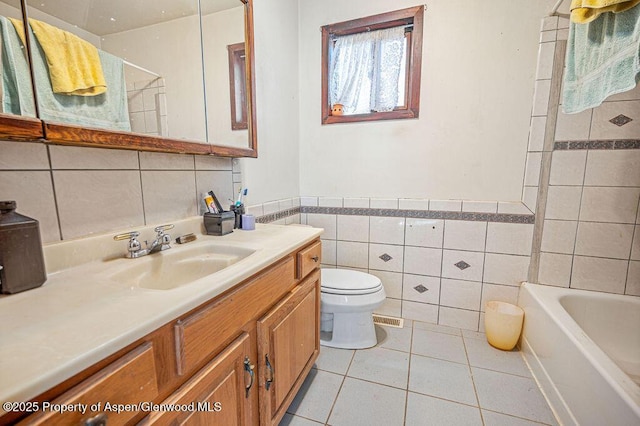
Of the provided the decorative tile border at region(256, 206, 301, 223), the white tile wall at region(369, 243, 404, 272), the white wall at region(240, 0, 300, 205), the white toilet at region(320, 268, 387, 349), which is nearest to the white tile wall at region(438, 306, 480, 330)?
the white tile wall at region(369, 243, 404, 272)

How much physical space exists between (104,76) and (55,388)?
0.84 meters

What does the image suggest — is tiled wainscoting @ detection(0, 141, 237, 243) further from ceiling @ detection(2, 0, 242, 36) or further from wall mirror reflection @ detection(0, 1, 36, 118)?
ceiling @ detection(2, 0, 242, 36)

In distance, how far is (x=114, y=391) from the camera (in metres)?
0.45

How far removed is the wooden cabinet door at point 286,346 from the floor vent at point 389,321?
2.34 feet

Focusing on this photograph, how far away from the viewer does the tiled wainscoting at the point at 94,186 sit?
27.9 inches

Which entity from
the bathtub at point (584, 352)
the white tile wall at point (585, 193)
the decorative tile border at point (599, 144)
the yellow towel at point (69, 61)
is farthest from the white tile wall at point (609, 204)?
the yellow towel at point (69, 61)

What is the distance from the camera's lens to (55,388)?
38cm

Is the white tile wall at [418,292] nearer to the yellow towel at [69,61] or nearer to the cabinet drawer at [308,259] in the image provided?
the cabinet drawer at [308,259]

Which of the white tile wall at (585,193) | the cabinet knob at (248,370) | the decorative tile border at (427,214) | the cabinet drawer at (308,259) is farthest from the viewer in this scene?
the decorative tile border at (427,214)

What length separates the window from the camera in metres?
1.75

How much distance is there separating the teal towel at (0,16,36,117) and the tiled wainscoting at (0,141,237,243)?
0.10m

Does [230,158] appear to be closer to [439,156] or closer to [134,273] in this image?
[134,273]

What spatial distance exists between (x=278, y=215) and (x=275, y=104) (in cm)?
71

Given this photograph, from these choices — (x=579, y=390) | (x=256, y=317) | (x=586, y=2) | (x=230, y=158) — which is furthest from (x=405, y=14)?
(x=579, y=390)
